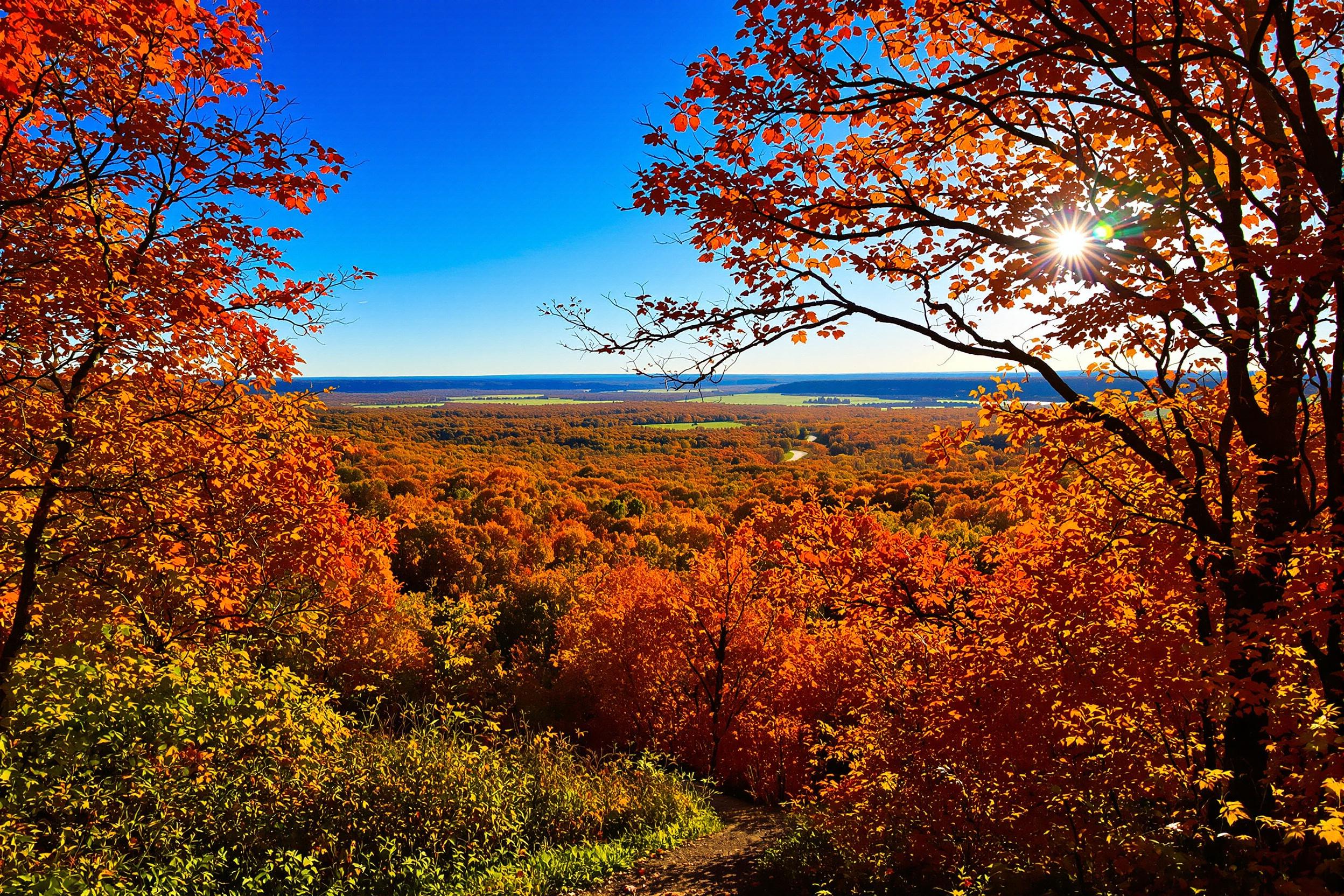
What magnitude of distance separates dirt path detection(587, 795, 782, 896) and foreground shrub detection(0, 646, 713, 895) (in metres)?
0.38

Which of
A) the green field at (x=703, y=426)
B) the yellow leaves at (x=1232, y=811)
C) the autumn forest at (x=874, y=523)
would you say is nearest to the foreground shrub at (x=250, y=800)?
the autumn forest at (x=874, y=523)

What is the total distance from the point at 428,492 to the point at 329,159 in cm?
5712

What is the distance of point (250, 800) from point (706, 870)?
22.3 feet

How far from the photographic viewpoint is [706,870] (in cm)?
941

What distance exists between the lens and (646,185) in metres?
6.17

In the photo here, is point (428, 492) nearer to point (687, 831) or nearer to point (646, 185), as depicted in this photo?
point (687, 831)

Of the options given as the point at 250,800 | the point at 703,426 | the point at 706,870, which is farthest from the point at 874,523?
the point at 703,426

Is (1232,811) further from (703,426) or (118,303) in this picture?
(703,426)

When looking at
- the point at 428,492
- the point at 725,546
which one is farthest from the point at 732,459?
the point at 725,546

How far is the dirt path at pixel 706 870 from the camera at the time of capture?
8.48 metres

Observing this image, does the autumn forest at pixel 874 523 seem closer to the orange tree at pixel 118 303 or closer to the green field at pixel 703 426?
the orange tree at pixel 118 303

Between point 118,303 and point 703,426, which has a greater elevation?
point 118,303

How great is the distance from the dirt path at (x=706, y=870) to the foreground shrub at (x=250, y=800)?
379 millimetres

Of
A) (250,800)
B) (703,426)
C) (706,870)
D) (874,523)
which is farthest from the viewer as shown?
(703,426)
